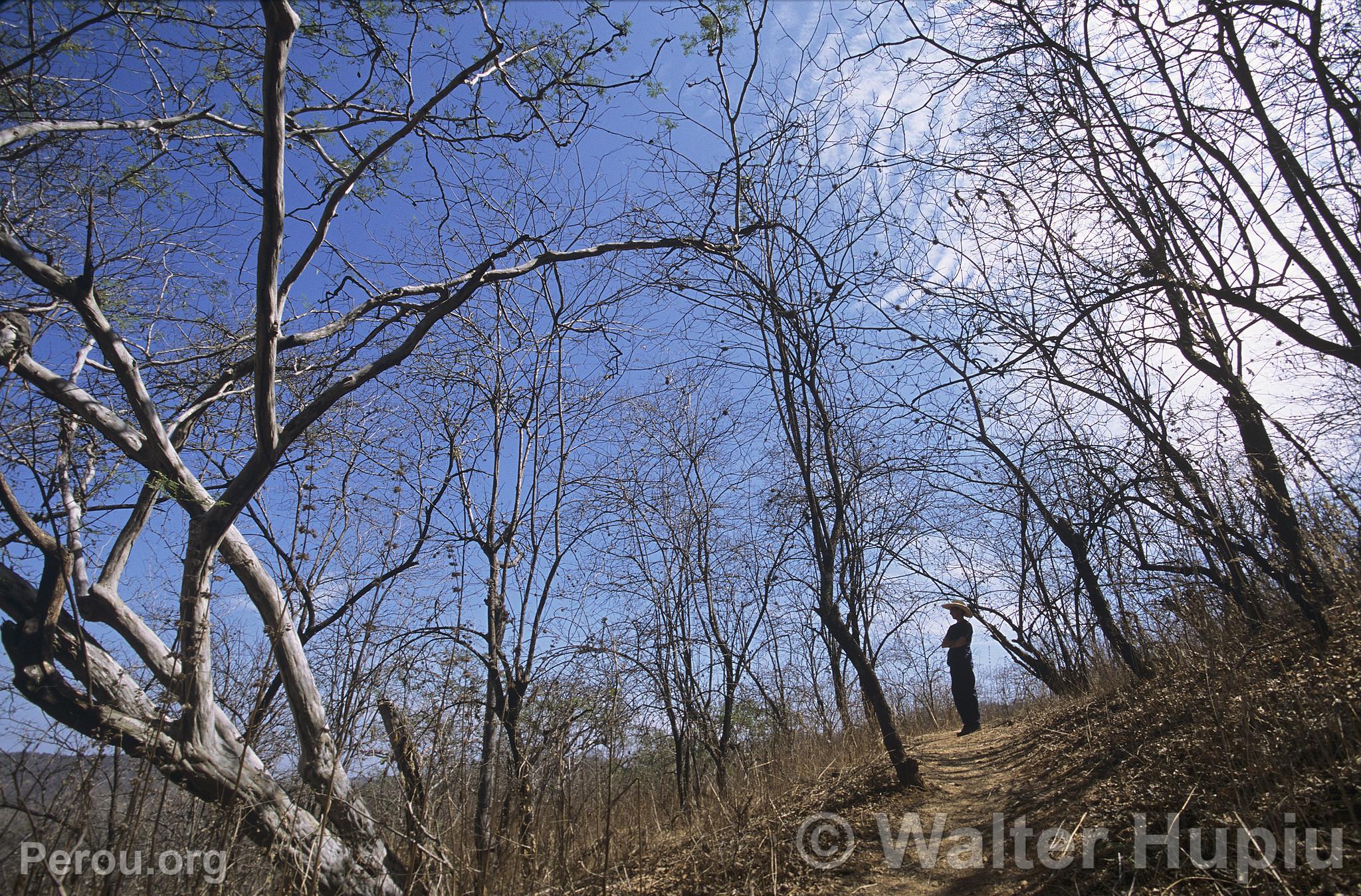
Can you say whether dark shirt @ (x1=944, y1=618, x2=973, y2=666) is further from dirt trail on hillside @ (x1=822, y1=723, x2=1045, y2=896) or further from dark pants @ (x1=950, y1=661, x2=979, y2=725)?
dirt trail on hillside @ (x1=822, y1=723, x2=1045, y2=896)

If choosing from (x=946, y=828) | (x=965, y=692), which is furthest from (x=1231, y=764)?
(x=965, y=692)

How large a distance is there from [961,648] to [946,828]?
17.1 feet

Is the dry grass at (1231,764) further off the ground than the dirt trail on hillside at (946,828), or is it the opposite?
the dry grass at (1231,764)

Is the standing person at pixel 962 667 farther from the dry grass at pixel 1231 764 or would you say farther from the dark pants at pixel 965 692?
the dry grass at pixel 1231 764

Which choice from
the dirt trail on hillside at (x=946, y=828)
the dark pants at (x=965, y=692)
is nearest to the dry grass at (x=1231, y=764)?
the dirt trail on hillside at (x=946, y=828)

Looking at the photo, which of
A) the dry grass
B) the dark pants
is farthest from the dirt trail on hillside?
the dark pants

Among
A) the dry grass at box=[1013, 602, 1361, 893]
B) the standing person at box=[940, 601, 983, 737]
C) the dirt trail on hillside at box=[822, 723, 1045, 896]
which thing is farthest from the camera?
the standing person at box=[940, 601, 983, 737]

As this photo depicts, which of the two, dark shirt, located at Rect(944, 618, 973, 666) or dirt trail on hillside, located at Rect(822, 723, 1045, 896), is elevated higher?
dark shirt, located at Rect(944, 618, 973, 666)

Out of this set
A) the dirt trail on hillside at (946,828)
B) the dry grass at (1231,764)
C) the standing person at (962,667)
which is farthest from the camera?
the standing person at (962,667)

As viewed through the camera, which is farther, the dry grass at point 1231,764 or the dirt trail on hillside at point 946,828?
the dirt trail on hillside at point 946,828

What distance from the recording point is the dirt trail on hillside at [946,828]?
10.8 ft

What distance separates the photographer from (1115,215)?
5.56 metres

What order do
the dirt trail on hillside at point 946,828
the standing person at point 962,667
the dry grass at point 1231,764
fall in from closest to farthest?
the dry grass at point 1231,764, the dirt trail on hillside at point 946,828, the standing person at point 962,667

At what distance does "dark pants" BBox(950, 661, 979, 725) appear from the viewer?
8.43 metres
